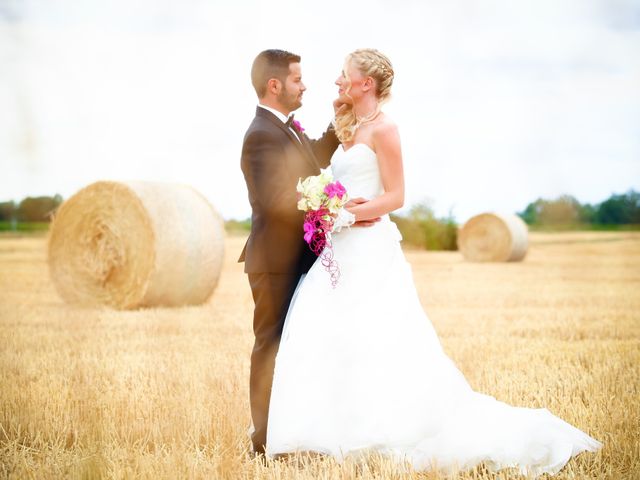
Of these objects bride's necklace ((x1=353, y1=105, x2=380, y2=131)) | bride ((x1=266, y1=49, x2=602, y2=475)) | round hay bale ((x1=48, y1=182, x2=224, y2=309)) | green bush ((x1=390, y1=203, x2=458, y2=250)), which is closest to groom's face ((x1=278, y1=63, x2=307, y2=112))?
bride ((x1=266, y1=49, x2=602, y2=475))

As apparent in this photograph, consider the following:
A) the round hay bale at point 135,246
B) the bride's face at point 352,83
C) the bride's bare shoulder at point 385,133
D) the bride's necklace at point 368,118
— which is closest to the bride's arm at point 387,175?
the bride's bare shoulder at point 385,133

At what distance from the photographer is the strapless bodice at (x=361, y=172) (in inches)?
149

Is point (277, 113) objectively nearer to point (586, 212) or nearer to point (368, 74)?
point (368, 74)

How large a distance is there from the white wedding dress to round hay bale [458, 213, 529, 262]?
56.4ft

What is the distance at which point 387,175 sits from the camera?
372cm

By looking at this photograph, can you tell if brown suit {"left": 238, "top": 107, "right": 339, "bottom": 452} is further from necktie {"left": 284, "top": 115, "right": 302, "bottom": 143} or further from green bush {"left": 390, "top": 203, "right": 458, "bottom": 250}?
green bush {"left": 390, "top": 203, "right": 458, "bottom": 250}

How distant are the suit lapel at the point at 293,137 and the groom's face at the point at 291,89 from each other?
0.11m

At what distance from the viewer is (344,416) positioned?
364cm

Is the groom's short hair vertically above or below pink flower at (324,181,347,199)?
above

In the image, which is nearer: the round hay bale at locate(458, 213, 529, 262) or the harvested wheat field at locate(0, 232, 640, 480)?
the harvested wheat field at locate(0, 232, 640, 480)

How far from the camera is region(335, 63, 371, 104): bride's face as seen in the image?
3768 millimetres

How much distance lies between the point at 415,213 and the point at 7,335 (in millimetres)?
23380

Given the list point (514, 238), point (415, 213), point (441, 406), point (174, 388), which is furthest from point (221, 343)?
point (415, 213)

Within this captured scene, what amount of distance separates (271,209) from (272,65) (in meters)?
0.78
